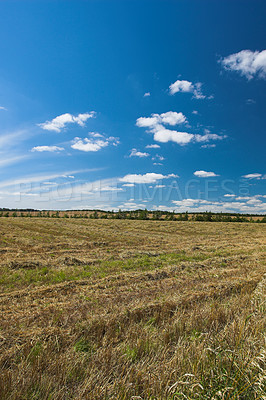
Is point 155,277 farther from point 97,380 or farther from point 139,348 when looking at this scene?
point 97,380

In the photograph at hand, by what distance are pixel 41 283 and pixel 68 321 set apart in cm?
522

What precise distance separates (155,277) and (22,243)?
1554 centimetres

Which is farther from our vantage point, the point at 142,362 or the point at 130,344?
the point at 130,344

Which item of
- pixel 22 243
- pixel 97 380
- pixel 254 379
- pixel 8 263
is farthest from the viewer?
pixel 22 243

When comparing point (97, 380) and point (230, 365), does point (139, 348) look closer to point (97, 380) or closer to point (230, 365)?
point (97, 380)

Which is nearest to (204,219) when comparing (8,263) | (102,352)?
(8,263)

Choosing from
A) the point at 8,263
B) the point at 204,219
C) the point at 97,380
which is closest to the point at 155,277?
the point at 97,380

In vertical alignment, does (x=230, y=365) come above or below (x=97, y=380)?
above

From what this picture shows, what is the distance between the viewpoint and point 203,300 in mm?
5449

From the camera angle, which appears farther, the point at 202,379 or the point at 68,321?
the point at 68,321

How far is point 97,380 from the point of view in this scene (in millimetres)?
2480

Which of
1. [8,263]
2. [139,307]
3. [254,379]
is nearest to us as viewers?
[254,379]

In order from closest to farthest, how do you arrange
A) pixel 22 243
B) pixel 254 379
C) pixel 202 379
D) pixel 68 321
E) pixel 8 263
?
pixel 254 379
pixel 202 379
pixel 68 321
pixel 8 263
pixel 22 243

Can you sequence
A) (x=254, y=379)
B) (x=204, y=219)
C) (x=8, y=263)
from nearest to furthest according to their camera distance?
(x=254, y=379) < (x=8, y=263) < (x=204, y=219)
